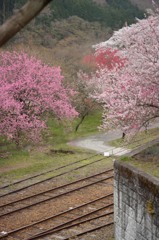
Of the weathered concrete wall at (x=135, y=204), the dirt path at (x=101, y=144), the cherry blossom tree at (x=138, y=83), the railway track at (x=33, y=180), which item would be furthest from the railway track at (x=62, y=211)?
the dirt path at (x=101, y=144)

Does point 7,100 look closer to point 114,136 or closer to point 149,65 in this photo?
point 114,136

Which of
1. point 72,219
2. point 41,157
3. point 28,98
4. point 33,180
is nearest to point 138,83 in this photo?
point 72,219

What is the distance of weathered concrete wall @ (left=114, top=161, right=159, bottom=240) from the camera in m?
9.84

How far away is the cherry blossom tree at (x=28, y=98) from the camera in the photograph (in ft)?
87.5

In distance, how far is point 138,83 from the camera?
13.8m

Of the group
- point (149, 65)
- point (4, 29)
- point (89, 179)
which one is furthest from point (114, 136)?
point (4, 29)

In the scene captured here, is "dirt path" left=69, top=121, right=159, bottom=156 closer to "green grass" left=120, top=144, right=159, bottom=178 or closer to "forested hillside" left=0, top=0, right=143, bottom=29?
"green grass" left=120, top=144, right=159, bottom=178

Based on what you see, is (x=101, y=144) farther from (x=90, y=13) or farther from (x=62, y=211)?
(x=90, y=13)

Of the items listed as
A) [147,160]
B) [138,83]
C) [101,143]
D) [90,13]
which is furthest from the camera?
[90,13]

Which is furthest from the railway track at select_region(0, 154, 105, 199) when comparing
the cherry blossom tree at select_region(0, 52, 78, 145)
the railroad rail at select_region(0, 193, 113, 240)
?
the cherry blossom tree at select_region(0, 52, 78, 145)

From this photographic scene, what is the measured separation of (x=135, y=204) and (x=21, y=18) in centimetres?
778

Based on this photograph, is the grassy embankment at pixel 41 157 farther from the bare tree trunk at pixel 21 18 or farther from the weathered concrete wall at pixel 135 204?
the bare tree trunk at pixel 21 18

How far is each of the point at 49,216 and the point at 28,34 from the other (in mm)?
40770

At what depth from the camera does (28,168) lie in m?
24.3
